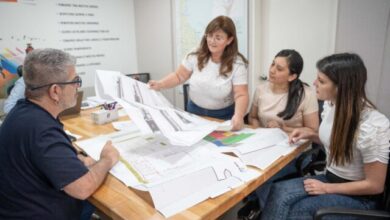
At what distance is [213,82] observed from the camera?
1782 millimetres

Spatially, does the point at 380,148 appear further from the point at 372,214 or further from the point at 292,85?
the point at 292,85

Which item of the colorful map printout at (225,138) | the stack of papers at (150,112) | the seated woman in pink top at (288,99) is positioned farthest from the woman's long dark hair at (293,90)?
the stack of papers at (150,112)

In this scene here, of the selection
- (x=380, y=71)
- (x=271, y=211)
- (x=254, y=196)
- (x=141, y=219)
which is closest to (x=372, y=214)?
(x=271, y=211)

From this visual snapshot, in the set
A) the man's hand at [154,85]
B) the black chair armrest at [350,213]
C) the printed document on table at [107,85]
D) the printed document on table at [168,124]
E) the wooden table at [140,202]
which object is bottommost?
the black chair armrest at [350,213]

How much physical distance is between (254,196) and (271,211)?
314 mm

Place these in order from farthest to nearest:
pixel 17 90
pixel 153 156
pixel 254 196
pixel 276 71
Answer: pixel 17 90 → pixel 276 71 → pixel 254 196 → pixel 153 156

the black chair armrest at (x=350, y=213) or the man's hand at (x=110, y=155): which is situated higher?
the man's hand at (x=110, y=155)

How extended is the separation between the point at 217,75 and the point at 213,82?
0.05 m

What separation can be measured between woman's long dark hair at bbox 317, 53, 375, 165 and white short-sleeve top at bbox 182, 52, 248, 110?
65 cm

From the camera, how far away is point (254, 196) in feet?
4.94

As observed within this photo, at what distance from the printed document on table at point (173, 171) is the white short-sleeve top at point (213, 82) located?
0.56 m

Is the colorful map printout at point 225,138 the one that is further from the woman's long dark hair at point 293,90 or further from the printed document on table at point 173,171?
the woman's long dark hair at point 293,90

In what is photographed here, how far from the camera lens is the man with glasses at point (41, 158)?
901 millimetres

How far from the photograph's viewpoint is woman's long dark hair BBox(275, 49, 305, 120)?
5.56 ft
